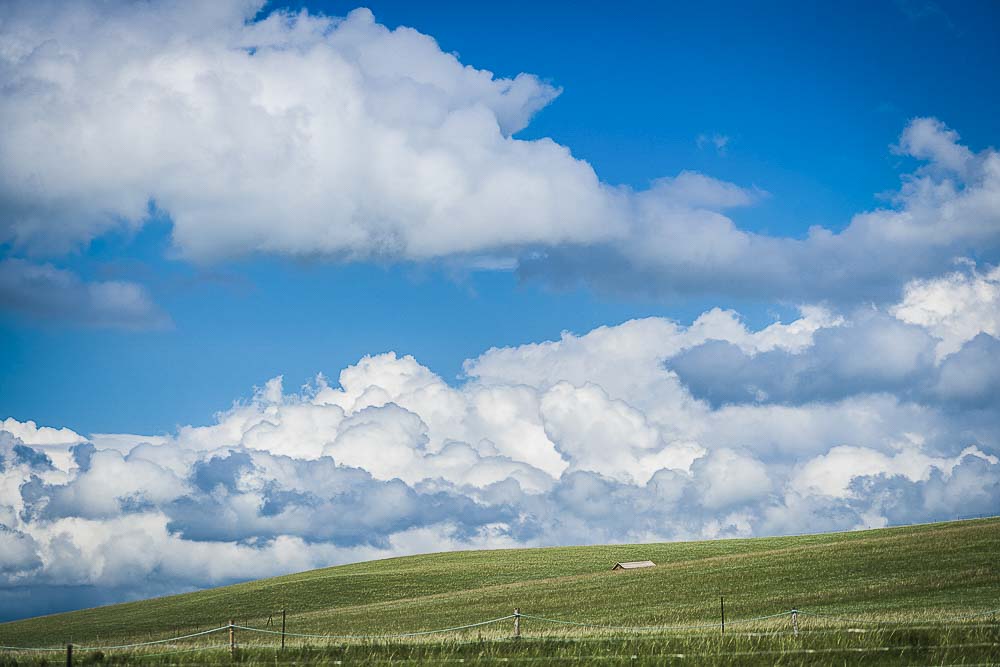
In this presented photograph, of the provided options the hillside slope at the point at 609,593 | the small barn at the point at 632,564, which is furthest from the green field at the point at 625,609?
the small barn at the point at 632,564

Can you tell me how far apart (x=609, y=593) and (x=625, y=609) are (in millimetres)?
7806

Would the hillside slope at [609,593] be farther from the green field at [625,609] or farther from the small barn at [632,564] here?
the small barn at [632,564]

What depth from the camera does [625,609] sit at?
45.3 meters

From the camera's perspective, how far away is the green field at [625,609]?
73.6ft

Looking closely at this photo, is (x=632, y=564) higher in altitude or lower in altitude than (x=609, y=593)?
lower

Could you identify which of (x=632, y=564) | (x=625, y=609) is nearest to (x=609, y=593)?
(x=625, y=609)

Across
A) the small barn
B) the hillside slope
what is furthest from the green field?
the small barn

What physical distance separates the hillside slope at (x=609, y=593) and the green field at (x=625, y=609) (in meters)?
0.16

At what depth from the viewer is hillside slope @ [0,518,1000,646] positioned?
137 ft

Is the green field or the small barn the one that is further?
the small barn

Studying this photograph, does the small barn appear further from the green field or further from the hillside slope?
the green field

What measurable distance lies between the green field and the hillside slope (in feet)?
0.52

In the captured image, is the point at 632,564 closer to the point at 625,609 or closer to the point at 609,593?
the point at 609,593

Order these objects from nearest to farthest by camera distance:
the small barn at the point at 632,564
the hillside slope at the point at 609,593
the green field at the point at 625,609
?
1. the green field at the point at 625,609
2. the hillside slope at the point at 609,593
3. the small barn at the point at 632,564
